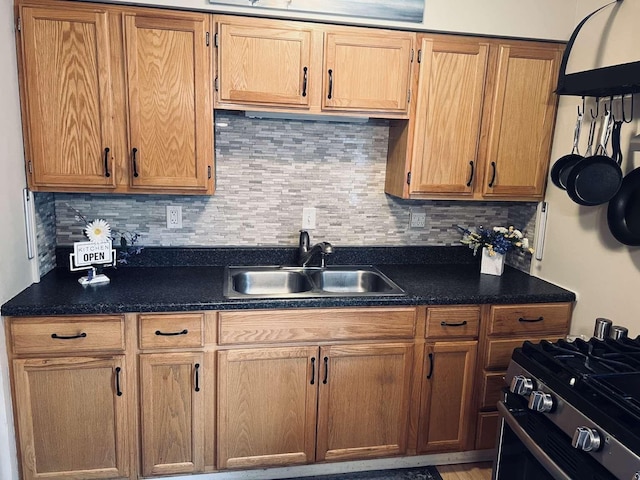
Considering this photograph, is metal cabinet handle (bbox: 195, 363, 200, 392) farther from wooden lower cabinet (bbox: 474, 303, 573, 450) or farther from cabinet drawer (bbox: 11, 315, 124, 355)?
wooden lower cabinet (bbox: 474, 303, 573, 450)

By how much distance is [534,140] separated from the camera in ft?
7.46

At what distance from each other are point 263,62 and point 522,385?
1.63 m

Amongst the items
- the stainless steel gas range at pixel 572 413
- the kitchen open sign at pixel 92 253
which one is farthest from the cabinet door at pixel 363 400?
the kitchen open sign at pixel 92 253

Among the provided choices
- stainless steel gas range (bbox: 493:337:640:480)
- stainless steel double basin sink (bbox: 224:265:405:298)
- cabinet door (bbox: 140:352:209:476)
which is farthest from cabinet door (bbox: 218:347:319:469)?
stainless steel gas range (bbox: 493:337:640:480)

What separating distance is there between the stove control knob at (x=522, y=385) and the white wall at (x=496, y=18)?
5.01ft

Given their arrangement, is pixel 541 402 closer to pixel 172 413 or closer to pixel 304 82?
pixel 172 413

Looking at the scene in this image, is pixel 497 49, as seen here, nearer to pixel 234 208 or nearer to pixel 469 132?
pixel 469 132

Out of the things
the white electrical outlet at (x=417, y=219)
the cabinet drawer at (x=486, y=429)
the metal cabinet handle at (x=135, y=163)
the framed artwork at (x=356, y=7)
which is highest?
the framed artwork at (x=356, y=7)

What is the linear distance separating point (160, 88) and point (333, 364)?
1419 mm

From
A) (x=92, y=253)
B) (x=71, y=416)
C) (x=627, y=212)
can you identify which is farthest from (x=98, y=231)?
(x=627, y=212)

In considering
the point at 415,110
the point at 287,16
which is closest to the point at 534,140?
the point at 415,110

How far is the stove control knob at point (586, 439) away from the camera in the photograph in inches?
48.9

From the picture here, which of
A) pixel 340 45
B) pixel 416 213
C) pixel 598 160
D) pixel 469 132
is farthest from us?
pixel 416 213

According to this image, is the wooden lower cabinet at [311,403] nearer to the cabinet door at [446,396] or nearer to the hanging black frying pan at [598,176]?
the cabinet door at [446,396]
